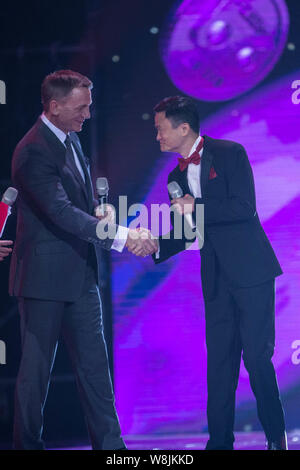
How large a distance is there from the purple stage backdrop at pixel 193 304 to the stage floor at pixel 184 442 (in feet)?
0.14

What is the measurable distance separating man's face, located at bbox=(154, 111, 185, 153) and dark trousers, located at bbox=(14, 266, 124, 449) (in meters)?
0.78

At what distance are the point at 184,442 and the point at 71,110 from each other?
5.95 feet

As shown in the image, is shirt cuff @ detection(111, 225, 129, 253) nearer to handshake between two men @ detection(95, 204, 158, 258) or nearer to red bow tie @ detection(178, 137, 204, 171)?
handshake between two men @ detection(95, 204, 158, 258)

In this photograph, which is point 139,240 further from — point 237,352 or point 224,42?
point 224,42

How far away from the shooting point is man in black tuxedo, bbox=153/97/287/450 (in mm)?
3527

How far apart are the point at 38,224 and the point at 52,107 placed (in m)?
0.58

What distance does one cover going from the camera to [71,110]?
3.62 metres

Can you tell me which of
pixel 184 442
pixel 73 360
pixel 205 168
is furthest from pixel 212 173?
pixel 184 442

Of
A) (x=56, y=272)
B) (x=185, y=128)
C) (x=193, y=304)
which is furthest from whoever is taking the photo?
(x=193, y=304)

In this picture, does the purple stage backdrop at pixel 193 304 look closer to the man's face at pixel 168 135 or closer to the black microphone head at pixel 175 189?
the man's face at pixel 168 135

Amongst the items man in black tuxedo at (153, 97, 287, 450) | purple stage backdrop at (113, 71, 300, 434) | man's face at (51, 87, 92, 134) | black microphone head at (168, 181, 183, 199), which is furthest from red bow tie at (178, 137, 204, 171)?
man's face at (51, 87, 92, 134)

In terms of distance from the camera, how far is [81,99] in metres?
3.67
